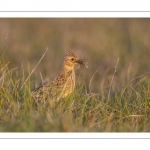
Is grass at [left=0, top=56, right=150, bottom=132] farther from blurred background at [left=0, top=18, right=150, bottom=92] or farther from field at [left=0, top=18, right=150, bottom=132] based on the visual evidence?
blurred background at [left=0, top=18, right=150, bottom=92]

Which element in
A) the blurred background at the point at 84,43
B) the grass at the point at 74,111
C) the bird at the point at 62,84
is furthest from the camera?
the blurred background at the point at 84,43

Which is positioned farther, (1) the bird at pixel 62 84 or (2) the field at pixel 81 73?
(1) the bird at pixel 62 84

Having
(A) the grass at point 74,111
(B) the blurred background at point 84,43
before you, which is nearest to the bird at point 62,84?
(A) the grass at point 74,111

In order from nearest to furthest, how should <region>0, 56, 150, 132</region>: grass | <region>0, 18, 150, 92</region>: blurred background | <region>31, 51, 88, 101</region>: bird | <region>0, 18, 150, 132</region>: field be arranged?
<region>0, 56, 150, 132</region>: grass
<region>0, 18, 150, 132</region>: field
<region>31, 51, 88, 101</region>: bird
<region>0, 18, 150, 92</region>: blurred background

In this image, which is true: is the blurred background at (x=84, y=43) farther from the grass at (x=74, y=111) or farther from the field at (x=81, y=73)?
the grass at (x=74, y=111)

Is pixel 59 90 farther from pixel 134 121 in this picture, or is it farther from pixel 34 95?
pixel 134 121

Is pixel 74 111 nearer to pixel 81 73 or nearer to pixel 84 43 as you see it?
pixel 81 73

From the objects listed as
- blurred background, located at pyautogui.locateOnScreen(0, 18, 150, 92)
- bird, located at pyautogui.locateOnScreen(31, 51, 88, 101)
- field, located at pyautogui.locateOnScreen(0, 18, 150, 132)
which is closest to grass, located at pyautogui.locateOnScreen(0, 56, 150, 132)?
field, located at pyautogui.locateOnScreen(0, 18, 150, 132)
